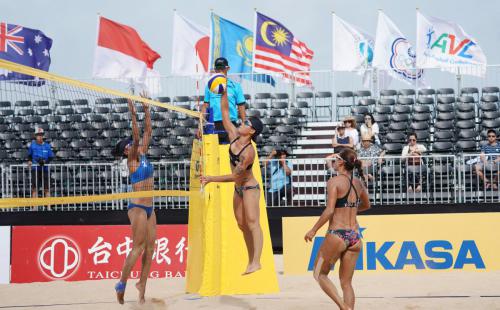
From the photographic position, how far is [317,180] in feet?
48.6

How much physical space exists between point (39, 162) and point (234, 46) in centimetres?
792

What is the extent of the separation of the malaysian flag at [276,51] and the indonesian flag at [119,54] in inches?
114

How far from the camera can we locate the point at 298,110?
1931 centimetres

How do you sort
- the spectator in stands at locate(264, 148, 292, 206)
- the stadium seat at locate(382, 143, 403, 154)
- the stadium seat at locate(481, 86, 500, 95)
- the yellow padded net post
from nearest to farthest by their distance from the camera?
the yellow padded net post → the spectator in stands at locate(264, 148, 292, 206) → the stadium seat at locate(382, 143, 403, 154) → the stadium seat at locate(481, 86, 500, 95)

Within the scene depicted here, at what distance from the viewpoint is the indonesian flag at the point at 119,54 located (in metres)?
21.3

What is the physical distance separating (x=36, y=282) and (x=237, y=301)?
15.4 feet

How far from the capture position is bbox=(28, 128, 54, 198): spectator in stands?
14875mm

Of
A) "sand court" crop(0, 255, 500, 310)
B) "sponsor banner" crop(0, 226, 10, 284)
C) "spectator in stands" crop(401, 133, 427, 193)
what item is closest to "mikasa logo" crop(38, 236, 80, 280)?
"sponsor banner" crop(0, 226, 10, 284)

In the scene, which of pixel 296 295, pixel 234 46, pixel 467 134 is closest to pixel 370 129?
pixel 467 134

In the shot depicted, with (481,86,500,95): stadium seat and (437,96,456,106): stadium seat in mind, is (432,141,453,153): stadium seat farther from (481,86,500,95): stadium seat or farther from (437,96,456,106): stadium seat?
(481,86,500,95): stadium seat

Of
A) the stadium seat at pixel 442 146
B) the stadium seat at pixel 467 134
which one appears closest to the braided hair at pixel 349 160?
the stadium seat at pixel 442 146

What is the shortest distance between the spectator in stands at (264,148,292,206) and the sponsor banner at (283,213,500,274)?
7.20 ft

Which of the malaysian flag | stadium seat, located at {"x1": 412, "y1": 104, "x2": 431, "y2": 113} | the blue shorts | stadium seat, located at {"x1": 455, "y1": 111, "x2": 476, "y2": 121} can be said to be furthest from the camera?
the malaysian flag

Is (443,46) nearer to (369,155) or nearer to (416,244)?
(369,155)
